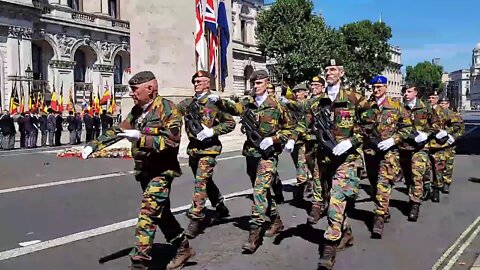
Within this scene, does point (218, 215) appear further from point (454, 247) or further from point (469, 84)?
point (469, 84)

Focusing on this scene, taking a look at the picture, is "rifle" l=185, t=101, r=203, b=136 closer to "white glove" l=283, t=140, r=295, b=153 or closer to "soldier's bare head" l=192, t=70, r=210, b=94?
"soldier's bare head" l=192, t=70, r=210, b=94

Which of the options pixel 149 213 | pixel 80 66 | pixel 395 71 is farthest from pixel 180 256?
pixel 395 71

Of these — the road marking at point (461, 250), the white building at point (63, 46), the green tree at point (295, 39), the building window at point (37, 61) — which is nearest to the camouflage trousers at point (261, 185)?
the road marking at point (461, 250)

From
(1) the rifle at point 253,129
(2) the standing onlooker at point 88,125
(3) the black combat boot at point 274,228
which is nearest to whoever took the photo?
(1) the rifle at point 253,129

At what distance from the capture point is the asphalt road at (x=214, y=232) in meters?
6.20

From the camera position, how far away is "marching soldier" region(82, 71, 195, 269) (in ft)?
17.2

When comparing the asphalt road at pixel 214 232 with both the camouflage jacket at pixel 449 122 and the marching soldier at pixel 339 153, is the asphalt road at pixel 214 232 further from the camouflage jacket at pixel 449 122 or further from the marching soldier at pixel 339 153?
the camouflage jacket at pixel 449 122

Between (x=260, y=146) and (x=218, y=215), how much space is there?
212 centimetres

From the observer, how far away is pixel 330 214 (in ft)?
18.8

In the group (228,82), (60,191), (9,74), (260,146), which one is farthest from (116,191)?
(9,74)

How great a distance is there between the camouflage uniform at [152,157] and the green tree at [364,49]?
61.4 metres

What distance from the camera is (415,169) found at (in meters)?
8.43

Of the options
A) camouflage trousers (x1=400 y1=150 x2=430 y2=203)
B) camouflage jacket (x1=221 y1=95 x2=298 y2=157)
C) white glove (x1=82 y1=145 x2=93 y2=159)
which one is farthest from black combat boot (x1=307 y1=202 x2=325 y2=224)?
white glove (x1=82 y1=145 x2=93 y2=159)

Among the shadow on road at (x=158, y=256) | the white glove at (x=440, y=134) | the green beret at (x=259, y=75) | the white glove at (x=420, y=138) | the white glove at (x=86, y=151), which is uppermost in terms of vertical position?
the green beret at (x=259, y=75)
